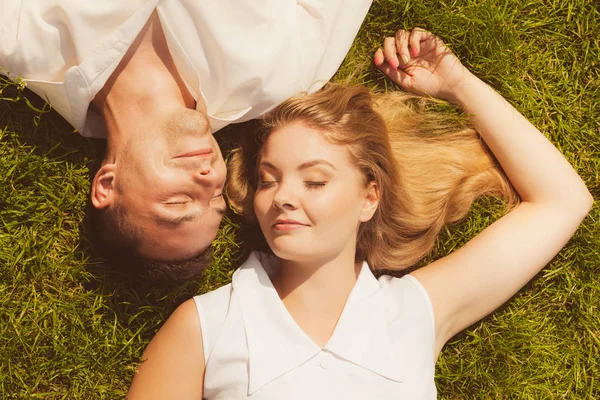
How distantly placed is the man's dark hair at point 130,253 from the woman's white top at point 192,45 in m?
0.59

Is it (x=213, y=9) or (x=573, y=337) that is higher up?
(x=213, y=9)

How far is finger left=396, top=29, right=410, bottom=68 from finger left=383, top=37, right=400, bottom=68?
28 mm

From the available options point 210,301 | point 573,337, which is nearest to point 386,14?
point 210,301

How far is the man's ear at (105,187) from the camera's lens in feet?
10.8

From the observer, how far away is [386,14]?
4.03 meters

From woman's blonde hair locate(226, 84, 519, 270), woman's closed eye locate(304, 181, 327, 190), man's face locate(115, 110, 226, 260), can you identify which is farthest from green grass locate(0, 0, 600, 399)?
woman's closed eye locate(304, 181, 327, 190)

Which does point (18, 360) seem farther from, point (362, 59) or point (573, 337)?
point (573, 337)

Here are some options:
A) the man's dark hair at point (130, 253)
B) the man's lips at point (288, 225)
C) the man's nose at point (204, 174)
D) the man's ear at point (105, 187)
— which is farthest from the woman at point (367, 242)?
the man's ear at point (105, 187)

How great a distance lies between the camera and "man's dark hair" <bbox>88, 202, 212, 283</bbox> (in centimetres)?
329

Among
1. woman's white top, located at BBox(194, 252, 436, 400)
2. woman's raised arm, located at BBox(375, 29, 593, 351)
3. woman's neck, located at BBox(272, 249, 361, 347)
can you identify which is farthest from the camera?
woman's raised arm, located at BBox(375, 29, 593, 351)

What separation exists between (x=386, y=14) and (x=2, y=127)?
246 cm

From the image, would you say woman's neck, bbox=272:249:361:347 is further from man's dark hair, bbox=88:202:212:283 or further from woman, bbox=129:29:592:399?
man's dark hair, bbox=88:202:212:283

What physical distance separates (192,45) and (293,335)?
1619mm

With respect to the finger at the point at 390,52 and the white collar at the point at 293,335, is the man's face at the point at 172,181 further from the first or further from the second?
the finger at the point at 390,52
